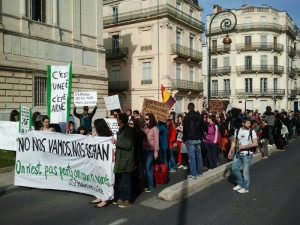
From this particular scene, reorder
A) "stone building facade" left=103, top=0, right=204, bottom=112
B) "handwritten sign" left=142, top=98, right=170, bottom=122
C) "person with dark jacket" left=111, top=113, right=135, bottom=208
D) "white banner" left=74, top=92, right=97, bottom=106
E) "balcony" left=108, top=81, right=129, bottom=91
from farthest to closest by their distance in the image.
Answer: "balcony" left=108, top=81, right=129, bottom=91, "stone building facade" left=103, top=0, right=204, bottom=112, "white banner" left=74, top=92, right=97, bottom=106, "handwritten sign" left=142, top=98, right=170, bottom=122, "person with dark jacket" left=111, top=113, right=135, bottom=208

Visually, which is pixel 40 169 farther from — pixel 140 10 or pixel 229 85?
pixel 229 85

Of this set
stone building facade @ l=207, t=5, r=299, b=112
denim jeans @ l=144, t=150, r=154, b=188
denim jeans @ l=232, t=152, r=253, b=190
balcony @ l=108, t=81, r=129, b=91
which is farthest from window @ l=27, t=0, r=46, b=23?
stone building facade @ l=207, t=5, r=299, b=112

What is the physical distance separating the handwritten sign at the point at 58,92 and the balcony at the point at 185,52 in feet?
78.5

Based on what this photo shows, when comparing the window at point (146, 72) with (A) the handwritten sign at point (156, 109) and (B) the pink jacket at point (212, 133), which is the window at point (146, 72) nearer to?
(B) the pink jacket at point (212, 133)

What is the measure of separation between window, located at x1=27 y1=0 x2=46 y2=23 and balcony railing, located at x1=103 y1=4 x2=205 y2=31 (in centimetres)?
1517

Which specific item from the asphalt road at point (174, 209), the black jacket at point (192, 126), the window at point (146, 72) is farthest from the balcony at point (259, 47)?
the asphalt road at point (174, 209)

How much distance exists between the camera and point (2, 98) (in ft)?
47.5

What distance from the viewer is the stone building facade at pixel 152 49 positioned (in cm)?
3025

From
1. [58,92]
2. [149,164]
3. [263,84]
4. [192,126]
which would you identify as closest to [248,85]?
[263,84]

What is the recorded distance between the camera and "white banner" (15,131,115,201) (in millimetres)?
5848

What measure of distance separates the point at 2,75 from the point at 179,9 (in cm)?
2227

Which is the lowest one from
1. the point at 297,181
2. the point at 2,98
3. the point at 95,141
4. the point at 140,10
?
the point at 297,181

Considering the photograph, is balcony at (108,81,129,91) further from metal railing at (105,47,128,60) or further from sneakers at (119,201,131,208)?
sneakers at (119,201,131,208)

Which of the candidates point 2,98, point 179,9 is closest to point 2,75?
point 2,98
